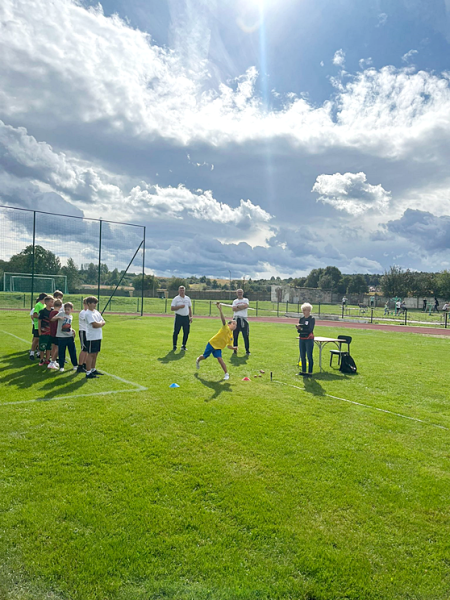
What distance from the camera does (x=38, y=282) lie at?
85.8ft

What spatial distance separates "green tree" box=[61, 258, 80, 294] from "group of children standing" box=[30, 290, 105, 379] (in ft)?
59.9

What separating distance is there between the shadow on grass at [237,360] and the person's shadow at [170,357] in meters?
1.54

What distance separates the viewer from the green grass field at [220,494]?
8.98 ft

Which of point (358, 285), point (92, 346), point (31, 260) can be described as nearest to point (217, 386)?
point (92, 346)

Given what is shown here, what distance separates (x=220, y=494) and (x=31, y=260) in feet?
82.0

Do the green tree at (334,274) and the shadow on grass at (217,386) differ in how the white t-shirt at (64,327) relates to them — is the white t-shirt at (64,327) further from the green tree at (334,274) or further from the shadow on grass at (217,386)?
the green tree at (334,274)

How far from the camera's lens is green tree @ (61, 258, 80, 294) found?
26.6 metres

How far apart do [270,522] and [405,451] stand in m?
2.65

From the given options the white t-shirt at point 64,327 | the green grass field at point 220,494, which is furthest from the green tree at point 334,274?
the green grass field at point 220,494

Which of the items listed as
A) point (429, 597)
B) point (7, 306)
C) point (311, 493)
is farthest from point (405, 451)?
point (7, 306)

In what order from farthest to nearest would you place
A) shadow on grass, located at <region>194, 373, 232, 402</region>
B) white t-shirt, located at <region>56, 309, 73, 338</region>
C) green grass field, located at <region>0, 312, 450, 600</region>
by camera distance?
white t-shirt, located at <region>56, 309, 73, 338</region> → shadow on grass, located at <region>194, 373, 232, 402</region> → green grass field, located at <region>0, 312, 450, 600</region>

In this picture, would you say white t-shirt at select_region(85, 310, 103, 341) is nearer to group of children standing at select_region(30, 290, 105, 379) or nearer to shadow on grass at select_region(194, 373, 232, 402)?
group of children standing at select_region(30, 290, 105, 379)

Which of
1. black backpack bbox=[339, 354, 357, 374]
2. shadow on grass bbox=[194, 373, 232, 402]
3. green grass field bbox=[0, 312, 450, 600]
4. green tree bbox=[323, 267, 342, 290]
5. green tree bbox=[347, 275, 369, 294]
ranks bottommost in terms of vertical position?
green grass field bbox=[0, 312, 450, 600]

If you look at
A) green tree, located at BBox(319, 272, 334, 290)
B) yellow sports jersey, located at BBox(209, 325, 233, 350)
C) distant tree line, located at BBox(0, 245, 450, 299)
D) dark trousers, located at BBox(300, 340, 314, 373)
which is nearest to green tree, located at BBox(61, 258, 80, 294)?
distant tree line, located at BBox(0, 245, 450, 299)
